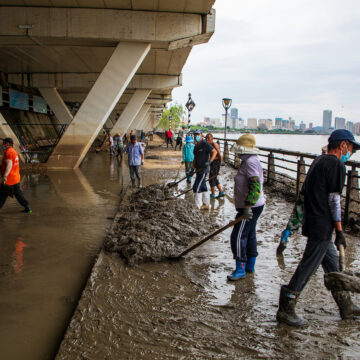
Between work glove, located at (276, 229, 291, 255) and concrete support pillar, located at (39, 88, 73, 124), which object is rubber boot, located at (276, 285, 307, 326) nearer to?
work glove, located at (276, 229, 291, 255)

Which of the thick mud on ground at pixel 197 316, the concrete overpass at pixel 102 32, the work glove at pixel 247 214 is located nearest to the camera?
the thick mud on ground at pixel 197 316

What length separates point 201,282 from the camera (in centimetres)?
415

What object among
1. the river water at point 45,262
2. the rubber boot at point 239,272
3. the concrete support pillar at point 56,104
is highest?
the concrete support pillar at point 56,104

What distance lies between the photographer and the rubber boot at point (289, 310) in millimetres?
3197

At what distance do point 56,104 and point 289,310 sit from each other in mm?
22567

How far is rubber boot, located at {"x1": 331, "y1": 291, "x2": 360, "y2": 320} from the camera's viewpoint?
10.9ft

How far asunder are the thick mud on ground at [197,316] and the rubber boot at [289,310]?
0.21 feet

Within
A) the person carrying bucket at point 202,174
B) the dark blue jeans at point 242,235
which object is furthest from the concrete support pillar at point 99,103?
the dark blue jeans at point 242,235

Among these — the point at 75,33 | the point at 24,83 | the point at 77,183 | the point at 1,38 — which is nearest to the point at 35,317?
the point at 77,183

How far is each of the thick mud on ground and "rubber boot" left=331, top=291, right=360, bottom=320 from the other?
2.9 inches

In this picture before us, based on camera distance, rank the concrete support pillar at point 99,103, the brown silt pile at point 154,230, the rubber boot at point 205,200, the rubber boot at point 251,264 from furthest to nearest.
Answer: the concrete support pillar at point 99,103, the rubber boot at point 205,200, the brown silt pile at point 154,230, the rubber boot at point 251,264

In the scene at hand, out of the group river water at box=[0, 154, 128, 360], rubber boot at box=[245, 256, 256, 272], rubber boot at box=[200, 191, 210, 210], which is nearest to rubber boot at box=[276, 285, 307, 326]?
rubber boot at box=[245, 256, 256, 272]

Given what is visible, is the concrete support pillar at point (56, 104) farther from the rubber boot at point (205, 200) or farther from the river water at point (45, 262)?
the rubber boot at point (205, 200)

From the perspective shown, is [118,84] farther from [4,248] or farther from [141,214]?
[4,248]
